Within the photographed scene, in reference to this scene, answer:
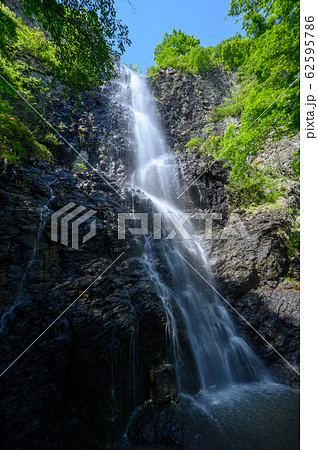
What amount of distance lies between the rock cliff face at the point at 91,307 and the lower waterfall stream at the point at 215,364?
42 cm

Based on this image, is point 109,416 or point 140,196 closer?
point 109,416

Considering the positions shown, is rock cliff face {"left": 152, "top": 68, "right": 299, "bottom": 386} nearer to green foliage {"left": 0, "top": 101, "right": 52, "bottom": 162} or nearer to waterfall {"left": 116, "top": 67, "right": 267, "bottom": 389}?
waterfall {"left": 116, "top": 67, "right": 267, "bottom": 389}

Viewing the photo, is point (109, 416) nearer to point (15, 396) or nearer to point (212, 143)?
point (15, 396)

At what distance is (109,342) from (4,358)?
1.81 meters

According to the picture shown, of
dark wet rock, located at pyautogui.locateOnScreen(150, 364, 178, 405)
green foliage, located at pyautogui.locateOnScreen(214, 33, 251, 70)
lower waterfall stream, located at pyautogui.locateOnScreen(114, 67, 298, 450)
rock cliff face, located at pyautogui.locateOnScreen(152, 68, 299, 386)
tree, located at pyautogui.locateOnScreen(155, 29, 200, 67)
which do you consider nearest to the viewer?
lower waterfall stream, located at pyautogui.locateOnScreen(114, 67, 298, 450)

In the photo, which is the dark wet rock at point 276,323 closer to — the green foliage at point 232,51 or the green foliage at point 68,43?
the green foliage at point 68,43

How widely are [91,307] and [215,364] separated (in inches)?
163

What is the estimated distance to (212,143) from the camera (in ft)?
40.7

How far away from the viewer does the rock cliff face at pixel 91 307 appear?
131 inches

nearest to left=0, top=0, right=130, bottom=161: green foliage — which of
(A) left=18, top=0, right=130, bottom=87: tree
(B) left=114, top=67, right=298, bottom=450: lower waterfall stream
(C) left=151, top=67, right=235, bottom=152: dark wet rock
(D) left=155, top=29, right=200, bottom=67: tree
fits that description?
(A) left=18, top=0, right=130, bottom=87: tree

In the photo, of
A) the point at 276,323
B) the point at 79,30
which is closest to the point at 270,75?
the point at 79,30

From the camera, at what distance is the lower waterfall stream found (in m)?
3.61

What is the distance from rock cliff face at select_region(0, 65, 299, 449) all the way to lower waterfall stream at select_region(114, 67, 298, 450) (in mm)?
420
